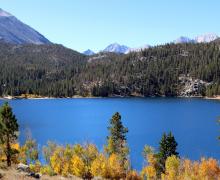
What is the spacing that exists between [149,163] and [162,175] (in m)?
17.4

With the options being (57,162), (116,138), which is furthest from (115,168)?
(57,162)

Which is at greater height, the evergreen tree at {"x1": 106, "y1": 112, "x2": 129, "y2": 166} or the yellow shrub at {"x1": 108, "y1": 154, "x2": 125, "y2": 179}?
the evergreen tree at {"x1": 106, "y1": 112, "x2": 129, "y2": 166}

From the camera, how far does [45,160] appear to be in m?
132

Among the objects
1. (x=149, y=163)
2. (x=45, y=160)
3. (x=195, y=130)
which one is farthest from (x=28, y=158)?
(x=195, y=130)

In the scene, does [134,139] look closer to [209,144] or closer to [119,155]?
[209,144]

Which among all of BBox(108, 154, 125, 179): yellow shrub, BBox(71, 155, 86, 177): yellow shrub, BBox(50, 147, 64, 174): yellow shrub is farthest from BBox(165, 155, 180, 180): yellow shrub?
BBox(50, 147, 64, 174): yellow shrub

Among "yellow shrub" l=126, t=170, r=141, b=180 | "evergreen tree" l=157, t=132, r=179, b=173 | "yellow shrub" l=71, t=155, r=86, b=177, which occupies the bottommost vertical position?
"yellow shrub" l=126, t=170, r=141, b=180

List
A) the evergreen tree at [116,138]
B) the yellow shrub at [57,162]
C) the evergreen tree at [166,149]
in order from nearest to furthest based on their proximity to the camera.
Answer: the evergreen tree at [166,149], the yellow shrub at [57,162], the evergreen tree at [116,138]

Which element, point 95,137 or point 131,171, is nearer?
point 131,171

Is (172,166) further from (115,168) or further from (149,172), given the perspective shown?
(115,168)

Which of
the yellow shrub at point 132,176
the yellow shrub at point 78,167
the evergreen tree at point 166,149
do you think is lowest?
the yellow shrub at point 132,176

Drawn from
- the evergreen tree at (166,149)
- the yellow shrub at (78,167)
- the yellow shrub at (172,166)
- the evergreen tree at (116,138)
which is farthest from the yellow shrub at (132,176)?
the yellow shrub at (78,167)

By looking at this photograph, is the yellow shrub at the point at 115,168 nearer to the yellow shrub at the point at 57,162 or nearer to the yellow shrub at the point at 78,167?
the yellow shrub at the point at 78,167

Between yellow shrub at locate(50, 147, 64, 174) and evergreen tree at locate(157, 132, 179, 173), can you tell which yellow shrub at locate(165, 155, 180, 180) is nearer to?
evergreen tree at locate(157, 132, 179, 173)
